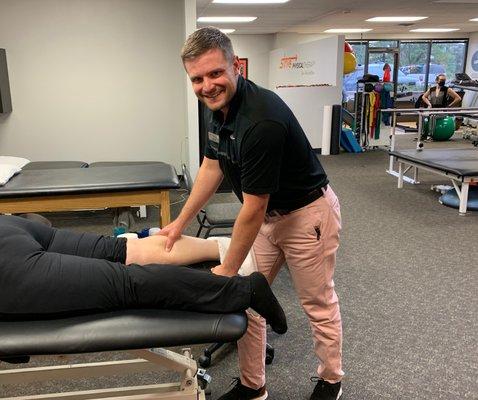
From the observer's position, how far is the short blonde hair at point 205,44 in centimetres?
114

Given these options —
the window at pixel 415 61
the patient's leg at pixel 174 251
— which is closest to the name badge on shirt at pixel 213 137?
the patient's leg at pixel 174 251

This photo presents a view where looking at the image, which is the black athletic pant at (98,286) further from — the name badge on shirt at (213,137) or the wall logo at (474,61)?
the wall logo at (474,61)

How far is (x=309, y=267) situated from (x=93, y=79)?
3832 millimetres

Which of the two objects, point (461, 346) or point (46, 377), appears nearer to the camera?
point (46, 377)

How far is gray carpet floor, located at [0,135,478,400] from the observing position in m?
1.72

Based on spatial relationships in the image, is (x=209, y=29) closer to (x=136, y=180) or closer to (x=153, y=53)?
(x=136, y=180)

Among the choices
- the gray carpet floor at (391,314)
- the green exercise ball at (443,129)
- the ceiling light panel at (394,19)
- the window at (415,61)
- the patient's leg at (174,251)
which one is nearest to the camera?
the patient's leg at (174,251)

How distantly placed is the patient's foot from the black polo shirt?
0.25 meters

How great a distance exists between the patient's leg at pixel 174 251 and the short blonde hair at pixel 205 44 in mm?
674

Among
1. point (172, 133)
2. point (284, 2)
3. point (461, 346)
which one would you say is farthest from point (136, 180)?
point (284, 2)

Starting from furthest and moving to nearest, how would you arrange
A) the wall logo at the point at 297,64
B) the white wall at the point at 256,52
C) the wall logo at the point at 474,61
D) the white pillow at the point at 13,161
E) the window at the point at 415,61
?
the window at the point at 415,61, the wall logo at the point at 474,61, the white wall at the point at 256,52, the wall logo at the point at 297,64, the white pillow at the point at 13,161

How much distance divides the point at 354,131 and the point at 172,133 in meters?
3.81

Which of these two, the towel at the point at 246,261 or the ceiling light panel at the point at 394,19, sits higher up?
the ceiling light panel at the point at 394,19

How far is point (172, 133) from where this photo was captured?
15.7 feet
